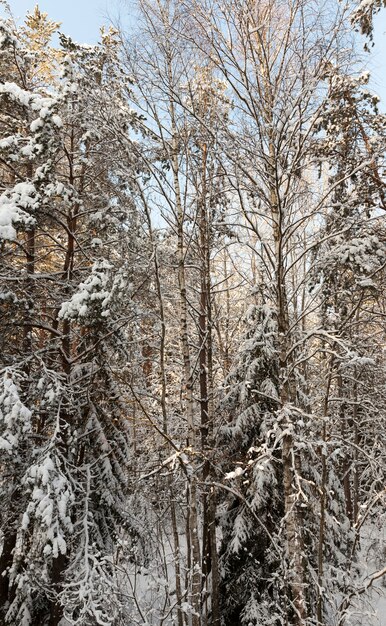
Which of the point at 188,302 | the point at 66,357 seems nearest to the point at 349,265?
the point at 188,302

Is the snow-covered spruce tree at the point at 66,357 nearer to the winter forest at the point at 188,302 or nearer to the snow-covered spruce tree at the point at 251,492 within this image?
the winter forest at the point at 188,302

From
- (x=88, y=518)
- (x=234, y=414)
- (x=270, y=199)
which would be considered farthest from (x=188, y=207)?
(x=88, y=518)

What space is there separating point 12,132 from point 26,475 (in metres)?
5.95

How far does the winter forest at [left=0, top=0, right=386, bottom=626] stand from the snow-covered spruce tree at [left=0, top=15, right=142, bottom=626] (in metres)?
0.05

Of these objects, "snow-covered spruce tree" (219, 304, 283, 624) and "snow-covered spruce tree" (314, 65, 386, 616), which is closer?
"snow-covered spruce tree" (314, 65, 386, 616)

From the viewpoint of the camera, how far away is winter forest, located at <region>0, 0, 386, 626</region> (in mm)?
4836

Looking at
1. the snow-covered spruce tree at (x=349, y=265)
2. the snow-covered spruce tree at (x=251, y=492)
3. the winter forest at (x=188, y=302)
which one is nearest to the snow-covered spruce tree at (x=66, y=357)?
the winter forest at (x=188, y=302)

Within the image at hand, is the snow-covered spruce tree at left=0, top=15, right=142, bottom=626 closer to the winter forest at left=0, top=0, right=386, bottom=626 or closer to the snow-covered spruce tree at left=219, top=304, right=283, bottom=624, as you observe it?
the winter forest at left=0, top=0, right=386, bottom=626

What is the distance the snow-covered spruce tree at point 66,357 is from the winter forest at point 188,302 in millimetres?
47

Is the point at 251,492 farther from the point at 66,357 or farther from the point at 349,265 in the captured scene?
the point at 349,265

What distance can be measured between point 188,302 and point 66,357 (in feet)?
7.55

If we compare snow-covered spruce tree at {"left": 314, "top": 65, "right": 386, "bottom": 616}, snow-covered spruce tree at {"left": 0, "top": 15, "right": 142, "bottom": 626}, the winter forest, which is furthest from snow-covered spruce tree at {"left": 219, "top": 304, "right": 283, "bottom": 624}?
snow-covered spruce tree at {"left": 0, "top": 15, "right": 142, "bottom": 626}

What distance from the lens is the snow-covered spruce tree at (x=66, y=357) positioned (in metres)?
5.78

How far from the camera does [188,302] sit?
7312mm
